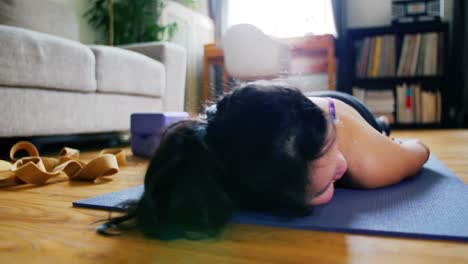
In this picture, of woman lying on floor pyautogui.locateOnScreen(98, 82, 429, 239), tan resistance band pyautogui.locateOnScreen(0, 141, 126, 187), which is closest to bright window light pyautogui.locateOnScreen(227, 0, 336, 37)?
tan resistance band pyautogui.locateOnScreen(0, 141, 126, 187)

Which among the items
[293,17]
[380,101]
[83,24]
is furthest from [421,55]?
[83,24]

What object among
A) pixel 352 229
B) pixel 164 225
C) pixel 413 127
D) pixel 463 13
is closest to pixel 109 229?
pixel 164 225

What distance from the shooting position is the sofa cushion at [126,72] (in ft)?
5.93

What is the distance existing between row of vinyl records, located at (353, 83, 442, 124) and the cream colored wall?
7.25ft

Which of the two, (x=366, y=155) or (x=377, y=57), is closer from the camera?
(x=366, y=155)

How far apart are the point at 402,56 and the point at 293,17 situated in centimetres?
107

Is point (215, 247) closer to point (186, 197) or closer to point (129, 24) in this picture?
point (186, 197)

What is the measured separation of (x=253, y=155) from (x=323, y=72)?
3.29 m

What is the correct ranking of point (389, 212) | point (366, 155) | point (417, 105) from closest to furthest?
point (389, 212) → point (366, 155) → point (417, 105)

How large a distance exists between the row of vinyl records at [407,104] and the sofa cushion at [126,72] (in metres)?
1.97

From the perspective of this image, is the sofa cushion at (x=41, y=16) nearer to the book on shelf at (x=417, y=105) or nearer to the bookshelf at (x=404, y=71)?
the bookshelf at (x=404, y=71)

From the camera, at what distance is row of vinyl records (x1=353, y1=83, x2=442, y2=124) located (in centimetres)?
323

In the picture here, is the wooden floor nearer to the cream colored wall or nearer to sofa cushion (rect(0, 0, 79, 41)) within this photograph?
sofa cushion (rect(0, 0, 79, 41))

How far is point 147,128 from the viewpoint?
1.62m
